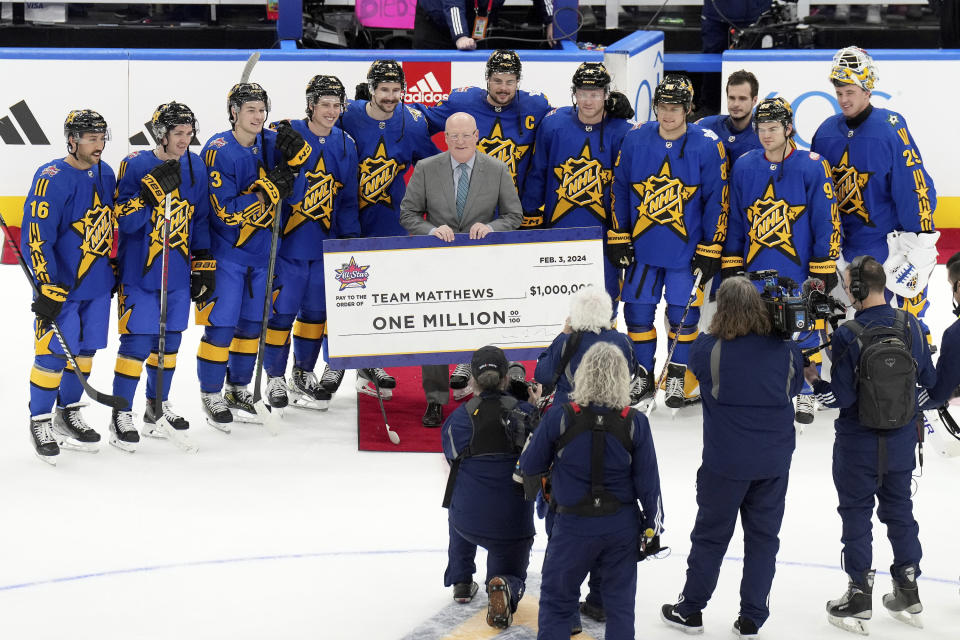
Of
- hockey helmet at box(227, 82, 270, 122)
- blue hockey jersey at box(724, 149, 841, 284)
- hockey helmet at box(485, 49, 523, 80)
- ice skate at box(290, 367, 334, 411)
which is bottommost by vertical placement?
ice skate at box(290, 367, 334, 411)

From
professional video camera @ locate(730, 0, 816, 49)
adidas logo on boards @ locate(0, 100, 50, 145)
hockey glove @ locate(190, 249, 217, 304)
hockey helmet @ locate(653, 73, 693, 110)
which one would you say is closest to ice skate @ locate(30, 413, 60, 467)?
hockey glove @ locate(190, 249, 217, 304)

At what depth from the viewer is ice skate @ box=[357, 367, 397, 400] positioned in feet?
24.4

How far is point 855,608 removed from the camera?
15.6 ft

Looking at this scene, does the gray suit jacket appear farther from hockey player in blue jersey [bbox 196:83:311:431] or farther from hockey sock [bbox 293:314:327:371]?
hockey sock [bbox 293:314:327:371]

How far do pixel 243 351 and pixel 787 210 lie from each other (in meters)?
2.94

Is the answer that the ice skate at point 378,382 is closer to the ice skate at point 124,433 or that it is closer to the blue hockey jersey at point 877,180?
the ice skate at point 124,433

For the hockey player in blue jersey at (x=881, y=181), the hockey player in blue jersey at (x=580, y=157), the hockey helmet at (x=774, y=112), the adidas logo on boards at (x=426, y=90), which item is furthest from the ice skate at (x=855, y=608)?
the adidas logo on boards at (x=426, y=90)

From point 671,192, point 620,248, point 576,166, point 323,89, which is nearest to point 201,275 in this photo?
point 323,89

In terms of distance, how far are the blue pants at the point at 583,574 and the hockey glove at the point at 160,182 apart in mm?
2904

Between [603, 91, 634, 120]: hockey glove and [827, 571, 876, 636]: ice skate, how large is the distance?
9.99 ft

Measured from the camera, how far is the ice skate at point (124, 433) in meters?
6.59

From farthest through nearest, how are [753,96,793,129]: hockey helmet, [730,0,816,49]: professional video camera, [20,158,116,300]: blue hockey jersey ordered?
[730,0,816,49]: professional video camera < [753,96,793,129]: hockey helmet < [20,158,116,300]: blue hockey jersey

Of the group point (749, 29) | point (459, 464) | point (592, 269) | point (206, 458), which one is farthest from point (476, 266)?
point (749, 29)

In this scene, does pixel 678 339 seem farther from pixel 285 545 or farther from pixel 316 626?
pixel 316 626
